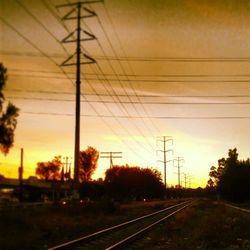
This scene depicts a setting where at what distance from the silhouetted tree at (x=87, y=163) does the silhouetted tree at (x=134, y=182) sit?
13316 millimetres

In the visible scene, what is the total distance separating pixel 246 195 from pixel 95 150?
2583 inches

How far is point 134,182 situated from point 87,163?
32801 mm

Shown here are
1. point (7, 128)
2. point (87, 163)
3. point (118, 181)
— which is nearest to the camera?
point (7, 128)

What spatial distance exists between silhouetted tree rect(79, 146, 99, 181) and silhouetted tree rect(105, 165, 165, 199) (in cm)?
1332

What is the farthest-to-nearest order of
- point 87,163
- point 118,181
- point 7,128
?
point 87,163 → point 118,181 → point 7,128

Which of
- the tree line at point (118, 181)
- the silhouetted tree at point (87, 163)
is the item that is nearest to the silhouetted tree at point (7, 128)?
the tree line at point (118, 181)

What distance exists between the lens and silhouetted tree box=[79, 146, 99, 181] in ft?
500

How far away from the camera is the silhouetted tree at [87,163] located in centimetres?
15238

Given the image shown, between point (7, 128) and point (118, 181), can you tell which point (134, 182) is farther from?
point (7, 128)

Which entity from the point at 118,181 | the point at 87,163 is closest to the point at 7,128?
the point at 118,181

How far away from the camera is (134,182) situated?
404 feet

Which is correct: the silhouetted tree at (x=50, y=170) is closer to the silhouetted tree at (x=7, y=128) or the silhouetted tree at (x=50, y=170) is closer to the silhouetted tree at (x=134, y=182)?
the silhouetted tree at (x=134, y=182)

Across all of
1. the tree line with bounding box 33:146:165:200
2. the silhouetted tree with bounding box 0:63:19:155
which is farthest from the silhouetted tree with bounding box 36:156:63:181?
the silhouetted tree with bounding box 0:63:19:155

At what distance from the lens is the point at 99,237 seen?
22.6 m
